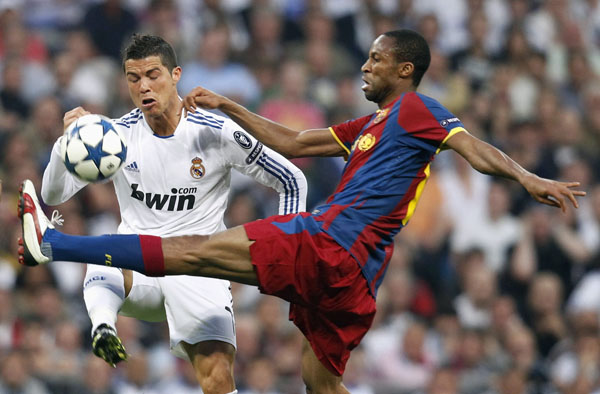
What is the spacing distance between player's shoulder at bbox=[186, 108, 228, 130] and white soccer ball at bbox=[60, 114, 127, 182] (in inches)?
28.8

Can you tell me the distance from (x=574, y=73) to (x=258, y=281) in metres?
8.48

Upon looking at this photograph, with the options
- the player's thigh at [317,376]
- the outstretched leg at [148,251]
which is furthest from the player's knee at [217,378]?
the outstretched leg at [148,251]

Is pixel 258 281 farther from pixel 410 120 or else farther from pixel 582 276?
pixel 582 276

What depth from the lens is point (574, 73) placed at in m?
12.9

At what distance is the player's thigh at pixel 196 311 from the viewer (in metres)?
6.20

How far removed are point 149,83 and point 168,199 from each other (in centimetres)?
74

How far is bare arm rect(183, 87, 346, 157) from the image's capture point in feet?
21.0

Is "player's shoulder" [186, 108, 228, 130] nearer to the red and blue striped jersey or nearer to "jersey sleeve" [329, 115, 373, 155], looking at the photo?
"jersey sleeve" [329, 115, 373, 155]

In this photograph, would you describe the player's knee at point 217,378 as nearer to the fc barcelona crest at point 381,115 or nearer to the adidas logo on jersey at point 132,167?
the adidas logo on jersey at point 132,167

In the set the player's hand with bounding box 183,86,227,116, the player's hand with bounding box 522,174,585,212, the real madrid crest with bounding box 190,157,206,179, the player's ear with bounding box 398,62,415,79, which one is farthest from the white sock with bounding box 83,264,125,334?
the player's hand with bounding box 522,174,585,212

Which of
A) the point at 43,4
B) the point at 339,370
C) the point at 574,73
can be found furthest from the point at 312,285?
the point at 574,73

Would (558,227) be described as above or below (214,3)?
below

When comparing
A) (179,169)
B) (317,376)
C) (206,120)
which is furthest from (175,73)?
(317,376)

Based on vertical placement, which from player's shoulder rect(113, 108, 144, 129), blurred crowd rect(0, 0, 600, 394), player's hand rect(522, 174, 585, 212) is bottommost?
blurred crowd rect(0, 0, 600, 394)
